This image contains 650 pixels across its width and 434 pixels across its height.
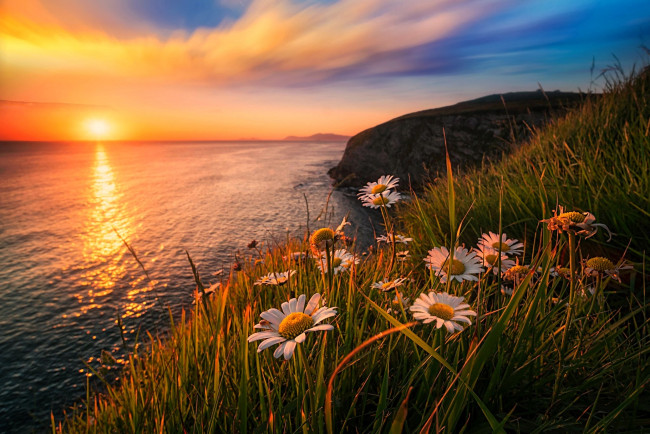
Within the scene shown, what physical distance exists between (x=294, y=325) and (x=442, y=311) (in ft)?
1.64

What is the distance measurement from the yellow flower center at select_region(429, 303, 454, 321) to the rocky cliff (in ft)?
63.8

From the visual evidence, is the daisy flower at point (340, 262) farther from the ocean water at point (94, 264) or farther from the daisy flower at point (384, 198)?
the ocean water at point (94, 264)

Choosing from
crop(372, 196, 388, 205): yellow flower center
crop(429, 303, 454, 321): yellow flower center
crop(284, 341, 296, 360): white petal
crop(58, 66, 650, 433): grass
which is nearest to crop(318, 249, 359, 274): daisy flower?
crop(58, 66, 650, 433): grass

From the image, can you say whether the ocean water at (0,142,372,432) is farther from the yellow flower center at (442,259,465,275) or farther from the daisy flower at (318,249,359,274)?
the yellow flower center at (442,259,465,275)

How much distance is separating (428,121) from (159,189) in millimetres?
23696

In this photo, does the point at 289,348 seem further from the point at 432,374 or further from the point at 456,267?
the point at 456,267

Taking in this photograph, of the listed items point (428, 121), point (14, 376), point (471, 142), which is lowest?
point (14, 376)

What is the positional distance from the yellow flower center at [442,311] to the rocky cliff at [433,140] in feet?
63.8

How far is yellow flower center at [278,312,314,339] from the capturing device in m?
1.00

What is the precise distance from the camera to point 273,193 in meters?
24.3

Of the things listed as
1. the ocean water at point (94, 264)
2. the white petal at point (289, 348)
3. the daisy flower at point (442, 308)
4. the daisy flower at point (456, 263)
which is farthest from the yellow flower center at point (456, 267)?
the ocean water at point (94, 264)

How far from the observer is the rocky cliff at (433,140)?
21281 millimetres

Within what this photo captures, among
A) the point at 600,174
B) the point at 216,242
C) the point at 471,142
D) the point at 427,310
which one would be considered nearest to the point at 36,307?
the point at 216,242

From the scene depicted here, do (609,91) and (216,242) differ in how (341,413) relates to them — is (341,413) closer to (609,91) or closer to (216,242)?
(609,91)
